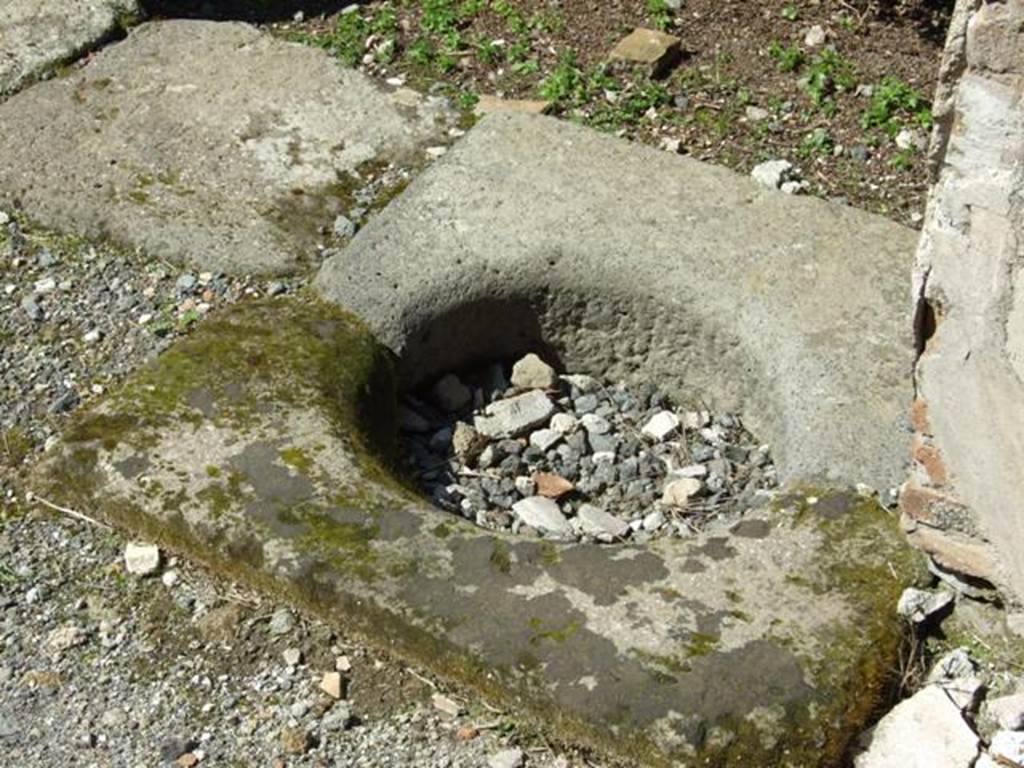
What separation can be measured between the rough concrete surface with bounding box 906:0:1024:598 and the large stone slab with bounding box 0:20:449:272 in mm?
1785

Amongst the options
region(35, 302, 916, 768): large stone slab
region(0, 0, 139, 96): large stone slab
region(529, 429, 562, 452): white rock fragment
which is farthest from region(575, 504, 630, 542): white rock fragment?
region(0, 0, 139, 96): large stone slab

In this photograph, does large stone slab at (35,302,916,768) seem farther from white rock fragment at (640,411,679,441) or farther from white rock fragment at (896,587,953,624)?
Answer: white rock fragment at (640,411,679,441)

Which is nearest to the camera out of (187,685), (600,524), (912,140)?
(187,685)

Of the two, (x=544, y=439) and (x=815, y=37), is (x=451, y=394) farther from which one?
(x=815, y=37)

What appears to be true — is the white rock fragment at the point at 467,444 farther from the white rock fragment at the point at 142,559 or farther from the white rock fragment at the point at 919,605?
the white rock fragment at the point at 919,605

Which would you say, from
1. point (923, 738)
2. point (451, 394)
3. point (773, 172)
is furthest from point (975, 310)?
point (773, 172)

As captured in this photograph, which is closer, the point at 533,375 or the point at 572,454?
the point at 572,454

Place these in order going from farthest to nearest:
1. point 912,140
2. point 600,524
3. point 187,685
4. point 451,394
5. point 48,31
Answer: point 48,31, point 912,140, point 451,394, point 600,524, point 187,685

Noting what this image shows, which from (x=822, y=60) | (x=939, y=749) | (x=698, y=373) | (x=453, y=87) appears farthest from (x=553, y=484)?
(x=822, y=60)

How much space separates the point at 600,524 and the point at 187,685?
96 cm

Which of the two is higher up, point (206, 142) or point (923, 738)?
point (923, 738)

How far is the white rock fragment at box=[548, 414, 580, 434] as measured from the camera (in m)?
3.91

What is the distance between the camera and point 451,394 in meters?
4.00

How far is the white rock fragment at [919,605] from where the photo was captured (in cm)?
314
